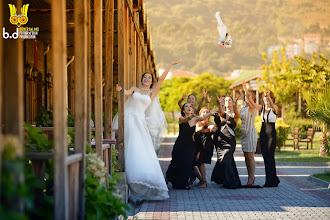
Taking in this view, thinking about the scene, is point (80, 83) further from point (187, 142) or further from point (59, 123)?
point (187, 142)

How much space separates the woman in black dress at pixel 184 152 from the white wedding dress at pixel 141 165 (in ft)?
5.35

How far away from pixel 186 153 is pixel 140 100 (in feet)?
5.94

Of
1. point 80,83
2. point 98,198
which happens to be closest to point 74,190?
point 98,198

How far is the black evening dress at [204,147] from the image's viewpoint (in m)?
12.3

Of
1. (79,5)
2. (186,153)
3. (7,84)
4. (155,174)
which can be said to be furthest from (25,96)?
(7,84)

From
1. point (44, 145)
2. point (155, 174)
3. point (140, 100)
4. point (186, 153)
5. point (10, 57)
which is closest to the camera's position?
point (10, 57)

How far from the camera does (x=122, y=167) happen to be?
384 inches

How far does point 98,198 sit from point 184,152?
6.45m

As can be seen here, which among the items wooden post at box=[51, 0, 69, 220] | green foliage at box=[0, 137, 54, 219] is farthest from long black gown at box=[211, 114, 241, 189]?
green foliage at box=[0, 137, 54, 219]

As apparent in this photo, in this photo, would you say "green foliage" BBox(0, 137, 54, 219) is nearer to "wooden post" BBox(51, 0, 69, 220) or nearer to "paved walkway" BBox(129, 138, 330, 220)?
"wooden post" BBox(51, 0, 69, 220)

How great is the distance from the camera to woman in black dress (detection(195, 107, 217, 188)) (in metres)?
12.3

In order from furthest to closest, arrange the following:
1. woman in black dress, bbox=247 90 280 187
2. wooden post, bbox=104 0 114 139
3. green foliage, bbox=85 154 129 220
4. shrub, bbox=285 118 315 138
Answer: shrub, bbox=285 118 315 138 < woman in black dress, bbox=247 90 280 187 < wooden post, bbox=104 0 114 139 < green foliage, bbox=85 154 129 220

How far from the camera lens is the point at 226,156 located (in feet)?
39.8

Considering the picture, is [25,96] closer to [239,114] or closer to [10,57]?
[239,114]
